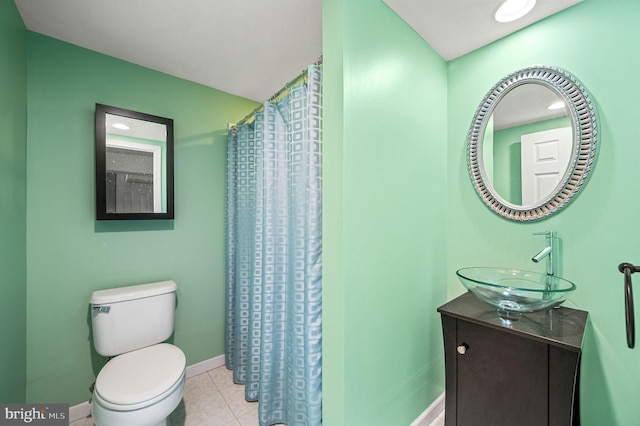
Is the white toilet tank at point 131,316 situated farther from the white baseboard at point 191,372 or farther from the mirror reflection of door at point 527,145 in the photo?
the mirror reflection of door at point 527,145

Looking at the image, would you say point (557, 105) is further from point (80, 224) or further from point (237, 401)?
point (80, 224)

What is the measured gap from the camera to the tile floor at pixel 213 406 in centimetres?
151

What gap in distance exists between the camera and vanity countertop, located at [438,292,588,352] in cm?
91

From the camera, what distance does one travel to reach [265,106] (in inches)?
60.2

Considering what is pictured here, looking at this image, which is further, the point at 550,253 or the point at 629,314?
the point at 550,253

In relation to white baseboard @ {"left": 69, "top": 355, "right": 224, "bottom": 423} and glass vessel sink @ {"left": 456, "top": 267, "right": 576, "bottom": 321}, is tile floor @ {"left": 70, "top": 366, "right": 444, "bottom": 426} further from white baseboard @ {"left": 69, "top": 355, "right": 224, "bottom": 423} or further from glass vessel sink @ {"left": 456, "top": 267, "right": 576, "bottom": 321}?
glass vessel sink @ {"left": 456, "top": 267, "right": 576, "bottom": 321}

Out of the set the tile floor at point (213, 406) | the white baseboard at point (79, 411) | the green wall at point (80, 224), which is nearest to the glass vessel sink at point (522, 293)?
the tile floor at point (213, 406)

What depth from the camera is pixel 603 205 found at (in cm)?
110

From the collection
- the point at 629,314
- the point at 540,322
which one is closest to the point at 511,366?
the point at 540,322

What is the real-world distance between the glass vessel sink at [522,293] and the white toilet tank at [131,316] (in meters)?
1.82

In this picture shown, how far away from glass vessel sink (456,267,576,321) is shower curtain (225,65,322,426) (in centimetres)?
76

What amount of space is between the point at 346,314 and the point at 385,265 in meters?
0.32

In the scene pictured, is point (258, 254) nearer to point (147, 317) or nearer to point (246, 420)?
point (147, 317)

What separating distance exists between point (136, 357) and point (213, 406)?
0.61 metres
